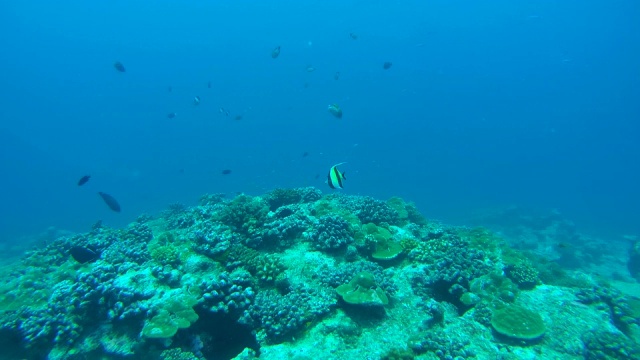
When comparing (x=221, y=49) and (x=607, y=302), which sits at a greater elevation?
(x=221, y=49)

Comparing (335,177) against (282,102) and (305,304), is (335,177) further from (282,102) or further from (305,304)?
(282,102)

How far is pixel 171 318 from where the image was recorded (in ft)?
19.3

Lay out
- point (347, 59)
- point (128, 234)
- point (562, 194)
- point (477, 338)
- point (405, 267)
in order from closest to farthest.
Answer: point (477, 338)
point (405, 267)
point (128, 234)
point (562, 194)
point (347, 59)

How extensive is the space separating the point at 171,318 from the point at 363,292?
380cm

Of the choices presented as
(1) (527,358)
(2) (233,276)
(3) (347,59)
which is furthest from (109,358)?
(3) (347,59)

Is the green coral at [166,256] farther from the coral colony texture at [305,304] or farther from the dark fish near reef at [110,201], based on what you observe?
the dark fish near reef at [110,201]

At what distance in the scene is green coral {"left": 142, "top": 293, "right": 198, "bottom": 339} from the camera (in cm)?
564

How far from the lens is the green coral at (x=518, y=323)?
6457 millimetres

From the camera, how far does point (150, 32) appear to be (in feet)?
625

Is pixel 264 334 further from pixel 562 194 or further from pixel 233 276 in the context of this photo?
pixel 562 194

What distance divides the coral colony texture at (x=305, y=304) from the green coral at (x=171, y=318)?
2cm

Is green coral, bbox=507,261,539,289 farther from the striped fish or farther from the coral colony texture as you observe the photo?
the striped fish

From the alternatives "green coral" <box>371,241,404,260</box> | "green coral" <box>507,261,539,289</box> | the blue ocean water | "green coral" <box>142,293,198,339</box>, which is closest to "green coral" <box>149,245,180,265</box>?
"green coral" <box>142,293,198,339</box>

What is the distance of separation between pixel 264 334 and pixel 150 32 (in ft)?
753
